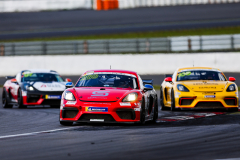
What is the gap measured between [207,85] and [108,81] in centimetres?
421

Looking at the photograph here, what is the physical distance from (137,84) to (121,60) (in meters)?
16.1

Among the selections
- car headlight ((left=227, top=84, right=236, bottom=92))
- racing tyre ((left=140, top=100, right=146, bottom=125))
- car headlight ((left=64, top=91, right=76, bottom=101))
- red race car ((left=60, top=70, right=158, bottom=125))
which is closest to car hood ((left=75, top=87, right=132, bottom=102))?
red race car ((left=60, top=70, right=158, bottom=125))

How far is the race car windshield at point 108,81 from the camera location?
10.9 m

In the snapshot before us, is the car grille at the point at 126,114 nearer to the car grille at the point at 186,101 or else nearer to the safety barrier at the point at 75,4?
the car grille at the point at 186,101

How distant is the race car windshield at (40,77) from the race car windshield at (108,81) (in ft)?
21.0

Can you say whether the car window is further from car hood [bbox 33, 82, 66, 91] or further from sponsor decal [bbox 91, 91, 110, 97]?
car hood [bbox 33, 82, 66, 91]

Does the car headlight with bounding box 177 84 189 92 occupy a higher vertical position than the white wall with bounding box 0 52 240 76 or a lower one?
lower

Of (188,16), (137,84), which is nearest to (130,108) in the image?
(137,84)

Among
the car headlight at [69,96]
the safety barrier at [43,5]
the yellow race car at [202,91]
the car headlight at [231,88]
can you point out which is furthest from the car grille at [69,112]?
the safety barrier at [43,5]

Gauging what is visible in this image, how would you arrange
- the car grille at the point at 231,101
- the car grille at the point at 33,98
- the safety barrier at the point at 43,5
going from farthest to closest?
the safety barrier at the point at 43,5
the car grille at the point at 33,98
the car grille at the point at 231,101

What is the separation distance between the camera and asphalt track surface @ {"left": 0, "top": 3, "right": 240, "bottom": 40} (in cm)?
3684

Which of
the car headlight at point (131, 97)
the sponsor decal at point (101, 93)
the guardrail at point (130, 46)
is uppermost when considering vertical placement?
the guardrail at point (130, 46)

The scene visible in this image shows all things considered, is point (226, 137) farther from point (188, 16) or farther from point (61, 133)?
point (188, 16)

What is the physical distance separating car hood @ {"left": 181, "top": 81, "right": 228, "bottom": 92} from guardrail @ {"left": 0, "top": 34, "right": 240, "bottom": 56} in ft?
43.7
